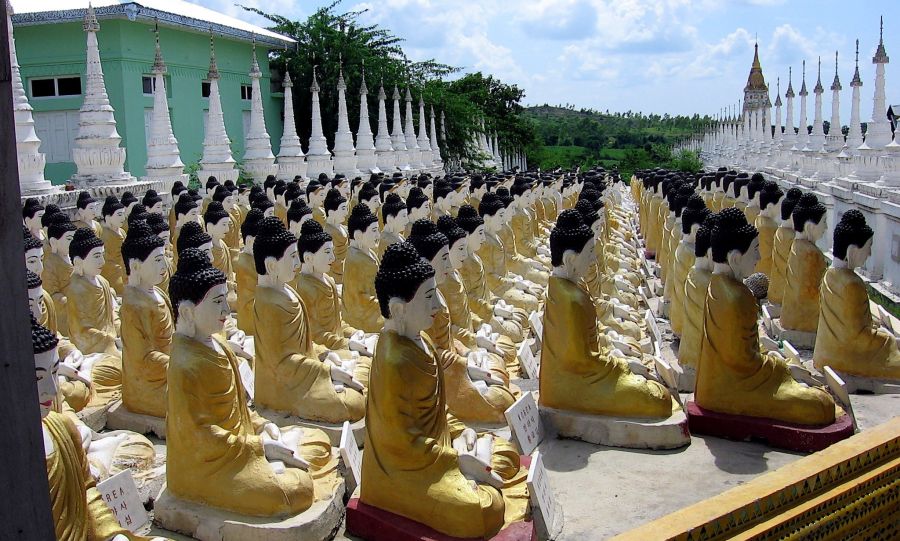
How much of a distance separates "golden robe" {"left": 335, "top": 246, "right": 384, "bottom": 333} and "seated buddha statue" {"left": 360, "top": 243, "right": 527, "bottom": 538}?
4714 millimetres

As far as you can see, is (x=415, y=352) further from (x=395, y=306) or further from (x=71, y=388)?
(x=71, y=388)

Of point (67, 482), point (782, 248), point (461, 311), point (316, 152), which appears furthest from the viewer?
point (316, 152)

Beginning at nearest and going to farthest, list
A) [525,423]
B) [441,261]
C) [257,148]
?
[525,423]
[441,261]
[257,148]

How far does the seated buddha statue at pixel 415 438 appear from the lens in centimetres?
525

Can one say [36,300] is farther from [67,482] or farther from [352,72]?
[352,72]

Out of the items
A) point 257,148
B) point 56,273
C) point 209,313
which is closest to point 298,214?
point 56,273

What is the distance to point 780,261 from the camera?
12266 millimetres

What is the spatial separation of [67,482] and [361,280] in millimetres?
6074

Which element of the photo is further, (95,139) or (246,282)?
→ (95,139)

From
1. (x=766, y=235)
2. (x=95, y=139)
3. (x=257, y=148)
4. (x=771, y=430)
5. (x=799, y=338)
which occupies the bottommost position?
(x=799, y=338)

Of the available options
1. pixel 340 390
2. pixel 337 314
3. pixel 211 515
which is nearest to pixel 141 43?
pixel 337 314

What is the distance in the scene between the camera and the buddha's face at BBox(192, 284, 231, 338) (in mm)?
5457

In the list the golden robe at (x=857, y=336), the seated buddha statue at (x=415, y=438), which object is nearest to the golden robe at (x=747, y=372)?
the golden robe at (x=857, y=336)

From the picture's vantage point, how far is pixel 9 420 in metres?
2.43
